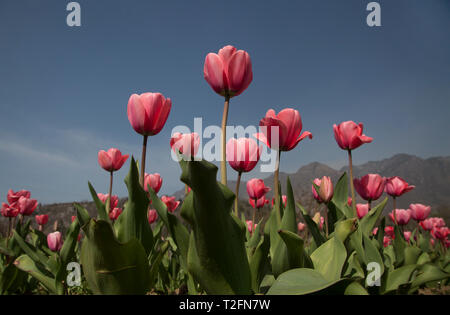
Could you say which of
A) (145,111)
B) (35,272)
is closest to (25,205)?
(35,272)

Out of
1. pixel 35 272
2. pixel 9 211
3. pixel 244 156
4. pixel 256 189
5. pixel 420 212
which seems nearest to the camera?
pixel 244 156

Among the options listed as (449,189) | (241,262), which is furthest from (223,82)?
(449,189)

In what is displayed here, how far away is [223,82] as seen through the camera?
1228 millimetres

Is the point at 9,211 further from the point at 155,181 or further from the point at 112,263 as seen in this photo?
the point at 112,263

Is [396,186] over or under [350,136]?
under

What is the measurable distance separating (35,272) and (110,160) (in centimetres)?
91

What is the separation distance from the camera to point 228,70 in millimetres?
1216

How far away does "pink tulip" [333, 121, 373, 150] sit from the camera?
183 cm

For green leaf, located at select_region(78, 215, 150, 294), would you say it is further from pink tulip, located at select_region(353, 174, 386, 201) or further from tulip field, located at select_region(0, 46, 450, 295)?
pink tulip, located at select_region(353, 174, 386, 201)

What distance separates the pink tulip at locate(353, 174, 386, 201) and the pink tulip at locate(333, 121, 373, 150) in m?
0.58

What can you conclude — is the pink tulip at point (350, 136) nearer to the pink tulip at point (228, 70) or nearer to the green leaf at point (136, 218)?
the pink tulip at point (228, 70)

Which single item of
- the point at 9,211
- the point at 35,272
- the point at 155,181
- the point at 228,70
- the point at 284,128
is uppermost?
the point at 228,70
